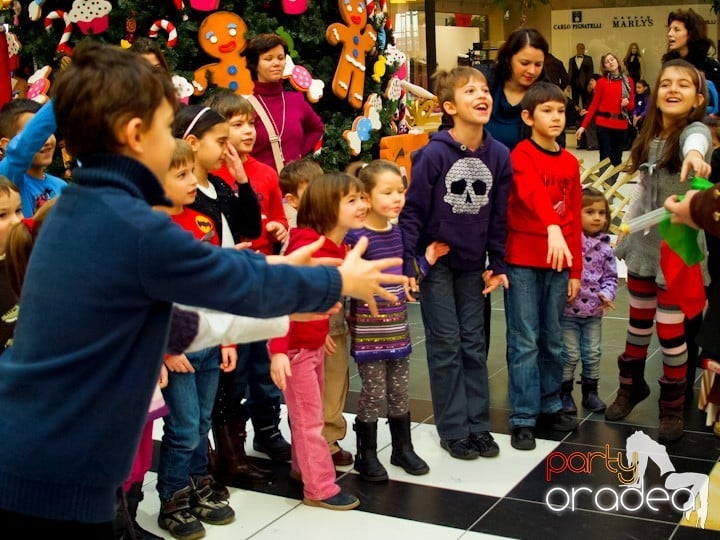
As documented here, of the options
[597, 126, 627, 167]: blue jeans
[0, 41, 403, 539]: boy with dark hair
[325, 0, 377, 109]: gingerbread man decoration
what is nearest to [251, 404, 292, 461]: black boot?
[0, 41, 403, 539]: boy with dark hair

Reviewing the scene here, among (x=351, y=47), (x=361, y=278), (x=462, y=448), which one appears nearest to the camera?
(x=361, y=278)

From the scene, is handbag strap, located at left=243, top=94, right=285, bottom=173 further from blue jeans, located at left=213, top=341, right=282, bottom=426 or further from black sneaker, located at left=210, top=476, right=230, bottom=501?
black sneaker, located at left=210, top=476, right=230, bottom=501

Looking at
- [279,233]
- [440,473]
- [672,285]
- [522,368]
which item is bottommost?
[440,473]

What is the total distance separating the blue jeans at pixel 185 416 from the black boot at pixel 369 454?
686mm

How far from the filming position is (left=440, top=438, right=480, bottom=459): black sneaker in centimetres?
427

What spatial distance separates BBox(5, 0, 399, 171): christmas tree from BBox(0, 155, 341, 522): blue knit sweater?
4.33m

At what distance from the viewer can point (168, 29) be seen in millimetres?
6109

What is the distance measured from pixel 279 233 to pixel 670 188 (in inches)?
68.7

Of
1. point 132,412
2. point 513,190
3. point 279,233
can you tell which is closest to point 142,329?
point 132,412

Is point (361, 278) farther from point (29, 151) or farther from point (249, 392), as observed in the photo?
point (249, 392)

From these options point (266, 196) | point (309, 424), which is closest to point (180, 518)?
point (309, 424)

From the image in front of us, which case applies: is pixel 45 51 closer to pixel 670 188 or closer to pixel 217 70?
pixel 217 70

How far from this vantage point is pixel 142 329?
1968mm

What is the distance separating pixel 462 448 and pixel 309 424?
30.7 inches
